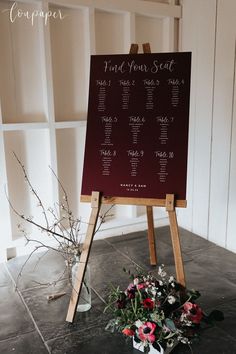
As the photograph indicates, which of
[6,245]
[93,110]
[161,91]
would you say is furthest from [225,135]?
[6,245]

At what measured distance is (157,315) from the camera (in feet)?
5.51

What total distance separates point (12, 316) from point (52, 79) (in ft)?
5.93

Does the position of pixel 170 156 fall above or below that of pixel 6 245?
above

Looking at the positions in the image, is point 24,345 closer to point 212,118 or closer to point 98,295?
point 98,295

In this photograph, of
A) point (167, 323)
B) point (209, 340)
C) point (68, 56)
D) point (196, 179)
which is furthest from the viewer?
point (196, 179)

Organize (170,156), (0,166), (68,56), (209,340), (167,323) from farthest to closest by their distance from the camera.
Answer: (68,56) < (0,166) < (170,156) < (209,340) < (167,323)

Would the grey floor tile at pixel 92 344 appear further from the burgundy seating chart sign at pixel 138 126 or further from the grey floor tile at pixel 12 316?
the burgundy seating chart sign at pixel 138 126

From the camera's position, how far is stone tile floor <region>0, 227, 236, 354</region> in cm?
193

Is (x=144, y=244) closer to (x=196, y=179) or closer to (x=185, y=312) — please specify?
(x=196, y=179)

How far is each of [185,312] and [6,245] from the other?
1763 millimetres

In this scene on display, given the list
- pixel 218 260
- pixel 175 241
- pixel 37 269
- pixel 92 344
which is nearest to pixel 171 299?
pixel 175 241

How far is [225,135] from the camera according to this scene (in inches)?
118

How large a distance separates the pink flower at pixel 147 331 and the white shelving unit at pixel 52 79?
1654 millimetres

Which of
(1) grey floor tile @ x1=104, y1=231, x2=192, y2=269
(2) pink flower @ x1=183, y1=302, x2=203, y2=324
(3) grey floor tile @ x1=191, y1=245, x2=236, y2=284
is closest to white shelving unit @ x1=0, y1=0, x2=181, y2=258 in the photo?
(1) grey floor tile @ x1=104, y1=231, x2=192, y2=269
